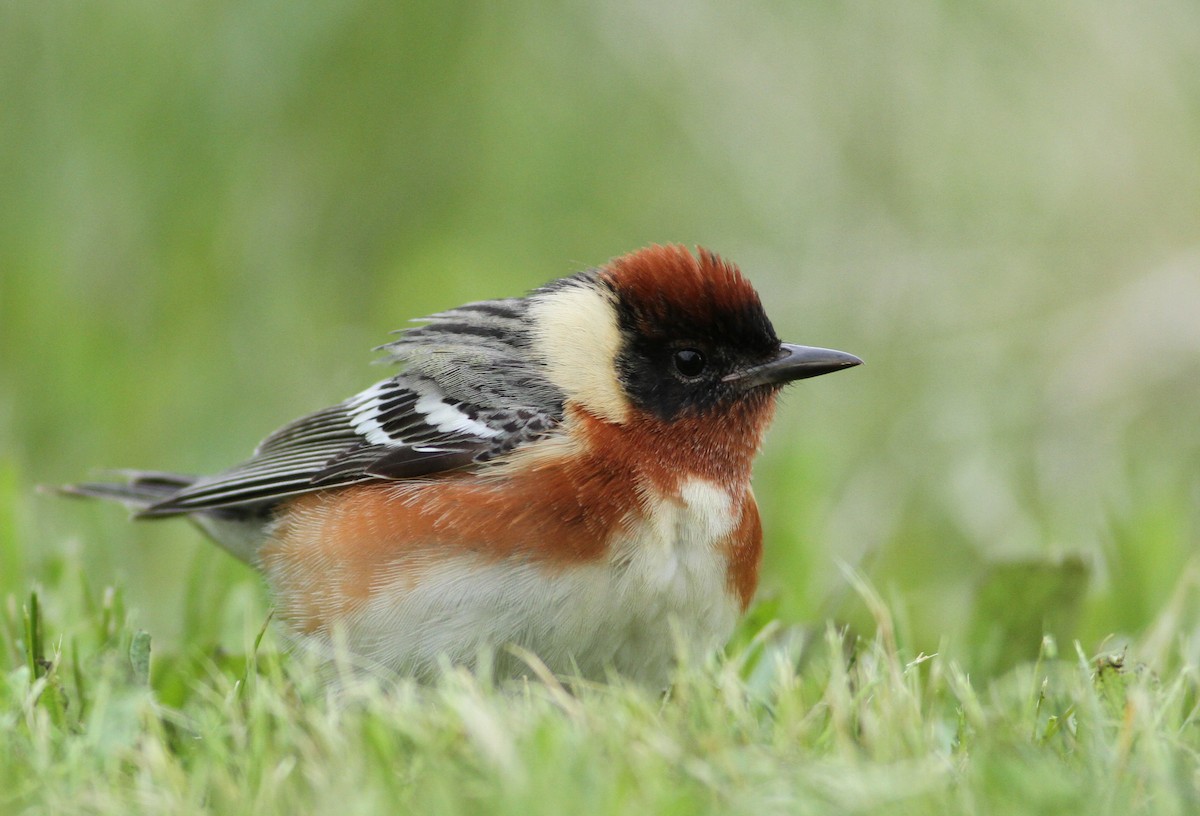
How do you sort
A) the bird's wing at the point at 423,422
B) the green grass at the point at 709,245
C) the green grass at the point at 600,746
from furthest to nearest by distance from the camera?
the green grass at the point at 709,245, the bird's wing at the point at 423,422, the green grass at the point at 600,746

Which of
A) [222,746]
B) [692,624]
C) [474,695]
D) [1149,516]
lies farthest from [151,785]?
[1149,516]

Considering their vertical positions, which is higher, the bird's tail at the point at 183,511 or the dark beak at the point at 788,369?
the dark beak at the point at 788,369

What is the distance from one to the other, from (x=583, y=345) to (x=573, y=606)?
699mm

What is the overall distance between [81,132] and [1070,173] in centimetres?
418

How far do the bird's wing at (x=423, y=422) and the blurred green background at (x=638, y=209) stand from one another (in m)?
1.17

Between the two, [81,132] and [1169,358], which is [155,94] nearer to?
[81,132]

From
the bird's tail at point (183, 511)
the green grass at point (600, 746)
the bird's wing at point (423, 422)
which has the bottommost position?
the green grass at point (600, 746)

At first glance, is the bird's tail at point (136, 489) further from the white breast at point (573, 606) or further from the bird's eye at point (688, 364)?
the bird's eye at point (688, 364)

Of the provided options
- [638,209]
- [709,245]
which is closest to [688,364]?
[709,245]

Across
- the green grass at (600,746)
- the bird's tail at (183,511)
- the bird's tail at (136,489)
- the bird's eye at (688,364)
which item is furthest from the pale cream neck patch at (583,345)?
the bird's tail at (136,489)

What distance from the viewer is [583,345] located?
326cm

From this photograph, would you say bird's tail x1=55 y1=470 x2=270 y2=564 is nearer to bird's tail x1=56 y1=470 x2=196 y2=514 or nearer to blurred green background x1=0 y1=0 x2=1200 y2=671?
bird's tail x1=56 y1=470 x2=196 y2=514

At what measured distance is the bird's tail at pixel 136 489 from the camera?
395cm

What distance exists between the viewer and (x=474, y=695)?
2.24 metres
